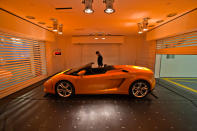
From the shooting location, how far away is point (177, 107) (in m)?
2.24

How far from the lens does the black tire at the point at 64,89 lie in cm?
264

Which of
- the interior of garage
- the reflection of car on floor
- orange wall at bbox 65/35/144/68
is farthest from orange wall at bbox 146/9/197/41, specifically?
orange wall at bbox 65/35/144/68

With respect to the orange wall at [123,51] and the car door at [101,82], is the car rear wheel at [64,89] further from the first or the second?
the orange wall at [123,51]

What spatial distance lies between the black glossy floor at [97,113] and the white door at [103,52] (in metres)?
4.38

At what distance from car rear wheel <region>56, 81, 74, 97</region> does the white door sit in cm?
441

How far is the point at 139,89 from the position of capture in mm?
2654

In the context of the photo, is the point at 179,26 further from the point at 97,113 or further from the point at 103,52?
the point at 103,52

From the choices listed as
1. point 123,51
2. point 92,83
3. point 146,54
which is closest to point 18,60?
point 92,83

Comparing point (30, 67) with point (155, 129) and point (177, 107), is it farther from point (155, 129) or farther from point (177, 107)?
point (177, 107)

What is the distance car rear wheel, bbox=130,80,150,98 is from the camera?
261cm

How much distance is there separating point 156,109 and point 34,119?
2.83 metres

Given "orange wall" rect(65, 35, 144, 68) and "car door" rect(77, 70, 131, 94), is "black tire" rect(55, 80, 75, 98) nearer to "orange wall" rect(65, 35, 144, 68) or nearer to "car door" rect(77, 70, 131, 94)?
"car door" rect(77, 70, 131, 94)

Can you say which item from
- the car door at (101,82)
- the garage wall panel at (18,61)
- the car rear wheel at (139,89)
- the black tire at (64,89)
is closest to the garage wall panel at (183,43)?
the car rear wheel at (139,89)

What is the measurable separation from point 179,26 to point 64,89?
4.43 meters
